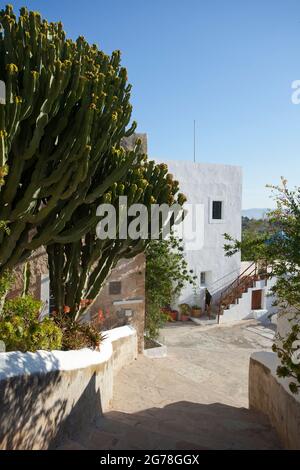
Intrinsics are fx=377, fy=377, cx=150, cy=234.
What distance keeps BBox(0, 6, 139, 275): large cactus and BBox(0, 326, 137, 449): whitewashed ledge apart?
190 cm

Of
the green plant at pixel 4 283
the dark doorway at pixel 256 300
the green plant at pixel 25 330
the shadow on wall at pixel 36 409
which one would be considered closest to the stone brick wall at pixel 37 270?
the green plant at pixel 25 330

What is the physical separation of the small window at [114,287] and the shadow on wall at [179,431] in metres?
4.04

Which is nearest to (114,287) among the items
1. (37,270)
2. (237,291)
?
(37,270)

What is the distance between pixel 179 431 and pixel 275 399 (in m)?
1.77

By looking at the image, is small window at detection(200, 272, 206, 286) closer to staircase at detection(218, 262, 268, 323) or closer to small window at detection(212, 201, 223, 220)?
staircase at detection(218, 262, 268, 323)

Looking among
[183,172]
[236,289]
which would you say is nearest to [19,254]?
[183,172]

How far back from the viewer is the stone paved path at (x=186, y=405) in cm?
552

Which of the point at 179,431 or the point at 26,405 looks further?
the point at 179,431

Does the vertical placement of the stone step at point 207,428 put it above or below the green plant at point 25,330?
below

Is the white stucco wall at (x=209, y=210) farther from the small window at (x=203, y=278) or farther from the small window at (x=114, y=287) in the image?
the small window at (x=114, y=287)

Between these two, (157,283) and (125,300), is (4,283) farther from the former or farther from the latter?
(157,283)

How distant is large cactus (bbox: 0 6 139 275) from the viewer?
538cm

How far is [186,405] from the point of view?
7820 millimetres

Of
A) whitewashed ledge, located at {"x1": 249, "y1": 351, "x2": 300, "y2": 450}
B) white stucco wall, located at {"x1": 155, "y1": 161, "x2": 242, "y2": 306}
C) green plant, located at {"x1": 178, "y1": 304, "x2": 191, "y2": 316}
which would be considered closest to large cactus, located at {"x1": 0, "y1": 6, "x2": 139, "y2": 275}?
whitewashed ledge, located at {"x1": 249, "y1": 351, "x2": 300, "y2": 450}
